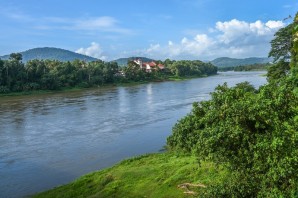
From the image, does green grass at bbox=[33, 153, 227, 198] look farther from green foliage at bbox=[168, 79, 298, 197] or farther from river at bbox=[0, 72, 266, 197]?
green foliage at bbox=[168, 79, 298, 197]

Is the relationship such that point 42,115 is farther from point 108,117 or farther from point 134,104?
point 134,104

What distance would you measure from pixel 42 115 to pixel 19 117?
3200mm

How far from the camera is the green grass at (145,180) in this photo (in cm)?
1727

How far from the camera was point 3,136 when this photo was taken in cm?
3984

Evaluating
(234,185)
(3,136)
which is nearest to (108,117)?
(3,136)

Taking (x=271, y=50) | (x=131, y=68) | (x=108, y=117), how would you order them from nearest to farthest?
(x=108, y=117), (x=271, y=50), (x=131, y=68)

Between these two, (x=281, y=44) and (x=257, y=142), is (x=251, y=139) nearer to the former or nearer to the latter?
(x=257, y=142)

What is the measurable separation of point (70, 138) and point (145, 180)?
780 inches

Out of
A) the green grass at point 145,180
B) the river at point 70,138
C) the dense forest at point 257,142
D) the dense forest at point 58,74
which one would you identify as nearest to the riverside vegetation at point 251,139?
the dense forest at point 257,142

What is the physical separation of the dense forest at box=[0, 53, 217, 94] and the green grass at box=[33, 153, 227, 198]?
74447 millimetres

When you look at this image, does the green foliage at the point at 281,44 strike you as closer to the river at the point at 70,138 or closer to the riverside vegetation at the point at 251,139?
the river at the point at 70,138

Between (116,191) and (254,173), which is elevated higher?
(254,173)

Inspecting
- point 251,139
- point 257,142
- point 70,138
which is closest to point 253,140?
point 251,139

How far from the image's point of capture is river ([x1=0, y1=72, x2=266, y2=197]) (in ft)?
84.1
